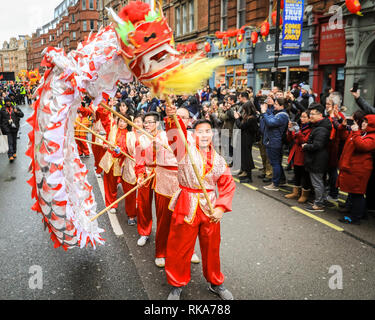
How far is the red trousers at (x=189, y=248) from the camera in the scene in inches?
132

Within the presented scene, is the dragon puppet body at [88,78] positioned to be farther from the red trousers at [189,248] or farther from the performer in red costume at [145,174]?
the performer in red costume at [145,174]

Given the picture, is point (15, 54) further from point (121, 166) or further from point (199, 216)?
point (199, 216)

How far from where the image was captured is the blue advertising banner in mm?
12540

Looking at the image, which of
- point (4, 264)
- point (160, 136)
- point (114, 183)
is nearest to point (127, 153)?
point (114, 183)

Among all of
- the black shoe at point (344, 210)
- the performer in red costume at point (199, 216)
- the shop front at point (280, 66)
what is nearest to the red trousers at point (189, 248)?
the performer in red costume at point (199, 216)

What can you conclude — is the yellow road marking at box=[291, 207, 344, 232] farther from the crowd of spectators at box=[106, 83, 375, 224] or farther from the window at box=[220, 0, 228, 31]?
the window at box=[220, 0, 228, 31]

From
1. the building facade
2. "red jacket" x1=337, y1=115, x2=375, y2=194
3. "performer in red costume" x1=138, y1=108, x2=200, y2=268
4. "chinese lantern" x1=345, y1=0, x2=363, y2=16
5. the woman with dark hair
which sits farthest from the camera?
the building facade

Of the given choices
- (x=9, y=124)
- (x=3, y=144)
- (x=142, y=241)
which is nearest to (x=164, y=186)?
(x=142, y=241)

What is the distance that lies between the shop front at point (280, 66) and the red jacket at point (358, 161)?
29.4 feet

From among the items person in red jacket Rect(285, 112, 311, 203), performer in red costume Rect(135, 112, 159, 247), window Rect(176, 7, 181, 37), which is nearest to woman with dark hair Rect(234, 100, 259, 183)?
person in red jacket Rect(285, 112, 311, 203)

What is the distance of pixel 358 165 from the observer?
5211 millimetres

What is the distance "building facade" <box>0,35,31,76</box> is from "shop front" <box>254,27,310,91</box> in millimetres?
133081

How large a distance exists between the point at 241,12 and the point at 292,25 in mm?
8254
